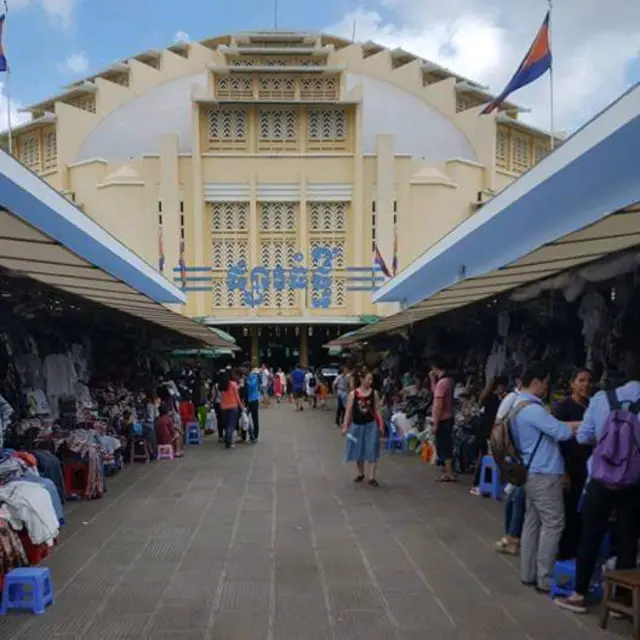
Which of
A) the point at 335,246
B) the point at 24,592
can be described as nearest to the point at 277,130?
the point at 335,246

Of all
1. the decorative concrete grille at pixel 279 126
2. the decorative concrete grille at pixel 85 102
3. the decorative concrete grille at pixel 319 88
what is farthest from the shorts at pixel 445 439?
the decorative concrete grille at pixel 85 102

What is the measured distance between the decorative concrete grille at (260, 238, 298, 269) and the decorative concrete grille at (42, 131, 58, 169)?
39.9 ft

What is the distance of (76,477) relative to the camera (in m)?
8.49

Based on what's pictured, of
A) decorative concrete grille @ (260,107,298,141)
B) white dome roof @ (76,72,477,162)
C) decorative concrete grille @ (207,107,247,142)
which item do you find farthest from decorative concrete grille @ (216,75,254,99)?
white dome roof @ (76,72,477,162)

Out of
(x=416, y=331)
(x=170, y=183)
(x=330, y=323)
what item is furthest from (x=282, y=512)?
(x=170, y=183)

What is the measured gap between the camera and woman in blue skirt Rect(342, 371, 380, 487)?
9195mm

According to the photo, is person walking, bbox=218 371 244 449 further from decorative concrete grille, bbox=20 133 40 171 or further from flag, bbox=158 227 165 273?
decorative concrete grille, bbox=20 133 40 171

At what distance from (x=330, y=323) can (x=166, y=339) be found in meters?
15.1

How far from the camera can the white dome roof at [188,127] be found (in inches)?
1431

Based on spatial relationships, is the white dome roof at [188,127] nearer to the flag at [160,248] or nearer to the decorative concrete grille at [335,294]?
the flag at [160,248]

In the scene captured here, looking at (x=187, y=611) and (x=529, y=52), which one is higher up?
(x=529, y=52)

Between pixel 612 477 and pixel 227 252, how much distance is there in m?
28.2

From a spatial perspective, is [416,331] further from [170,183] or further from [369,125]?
[369,125]

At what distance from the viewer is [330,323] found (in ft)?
104
